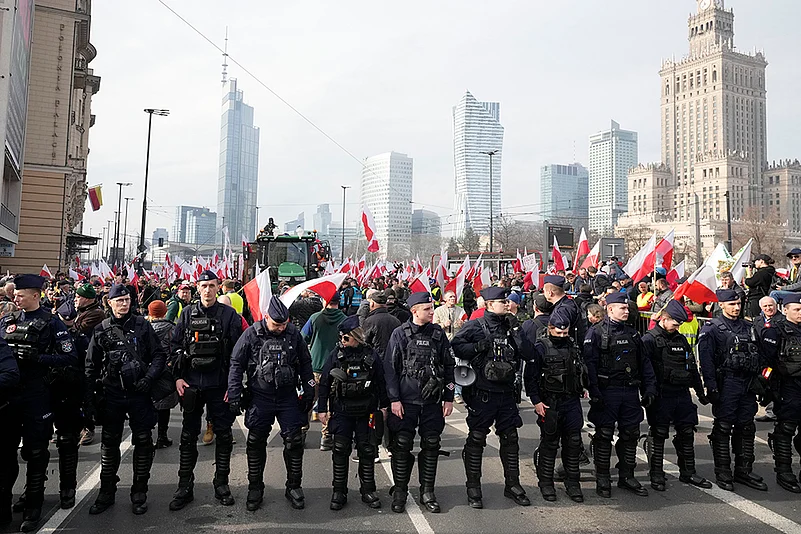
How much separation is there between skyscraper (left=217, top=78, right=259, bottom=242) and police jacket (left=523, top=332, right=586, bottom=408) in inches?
2946

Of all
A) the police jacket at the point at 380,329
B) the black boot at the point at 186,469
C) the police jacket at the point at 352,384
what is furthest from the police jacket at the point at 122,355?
the police jacket at the point at 380,329

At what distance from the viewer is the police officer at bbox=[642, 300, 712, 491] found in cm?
597

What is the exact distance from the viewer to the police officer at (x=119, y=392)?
5340 millimetres

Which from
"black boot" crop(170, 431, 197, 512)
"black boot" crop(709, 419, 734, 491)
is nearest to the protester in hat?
"black boot" crop(170, 431, 197, 512)

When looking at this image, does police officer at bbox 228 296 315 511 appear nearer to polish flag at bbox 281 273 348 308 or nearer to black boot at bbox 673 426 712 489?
polish flag at bbox 281 273 348 308

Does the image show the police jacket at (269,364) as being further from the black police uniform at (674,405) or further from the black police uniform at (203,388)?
the black police uniform at (674,405)

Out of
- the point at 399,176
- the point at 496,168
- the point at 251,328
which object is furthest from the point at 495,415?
the point at 496,168

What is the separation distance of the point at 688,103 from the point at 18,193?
485ft

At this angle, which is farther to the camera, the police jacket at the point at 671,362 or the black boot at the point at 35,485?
the police jacket at the point at 671,362

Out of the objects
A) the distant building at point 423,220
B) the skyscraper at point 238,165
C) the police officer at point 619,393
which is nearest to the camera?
the police officer at point 619,393

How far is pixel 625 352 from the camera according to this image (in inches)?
233

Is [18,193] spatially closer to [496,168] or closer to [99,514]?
[99,514]

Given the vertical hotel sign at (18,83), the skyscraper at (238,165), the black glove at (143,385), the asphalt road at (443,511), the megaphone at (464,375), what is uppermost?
the skyscraper at (238,165)

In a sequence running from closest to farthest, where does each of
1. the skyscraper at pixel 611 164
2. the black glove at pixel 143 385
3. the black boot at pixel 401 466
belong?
1. the black glove at pixel 143 385
2. the black boot at pixel 401 466
3. the skyscraper at pixel 611 164
